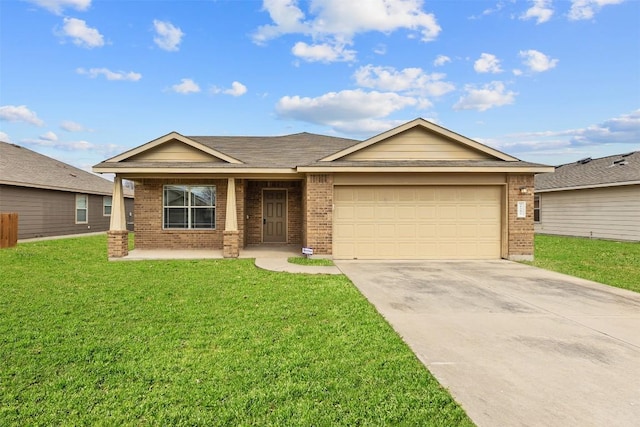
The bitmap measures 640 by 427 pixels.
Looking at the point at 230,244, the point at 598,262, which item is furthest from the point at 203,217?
the point at 598,262

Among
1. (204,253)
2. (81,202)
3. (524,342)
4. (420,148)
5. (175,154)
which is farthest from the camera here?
(81,202)

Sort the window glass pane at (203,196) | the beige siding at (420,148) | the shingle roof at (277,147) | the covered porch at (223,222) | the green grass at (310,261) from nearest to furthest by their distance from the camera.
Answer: the green grass at (310,261), the covered porch at (223,222), the beige siding at (420,148), the shingle roof at (277,147), the window glass pane at (203,196)

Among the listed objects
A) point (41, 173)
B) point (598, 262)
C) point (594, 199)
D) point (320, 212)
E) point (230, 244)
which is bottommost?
point (598, 262)

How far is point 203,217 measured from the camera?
12297 millimetres

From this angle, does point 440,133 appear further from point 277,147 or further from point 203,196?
point 203,196

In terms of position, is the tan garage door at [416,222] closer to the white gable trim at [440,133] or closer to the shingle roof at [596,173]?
the white gable trim at [440,133]

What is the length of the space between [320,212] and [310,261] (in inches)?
62.7

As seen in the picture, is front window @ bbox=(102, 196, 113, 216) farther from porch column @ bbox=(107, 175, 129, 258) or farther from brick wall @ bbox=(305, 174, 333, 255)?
brick wall @ bbox=(305, 174, 333, 255)

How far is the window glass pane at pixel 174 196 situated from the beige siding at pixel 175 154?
1.08 m

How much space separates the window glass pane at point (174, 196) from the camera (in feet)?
Result: 39.8

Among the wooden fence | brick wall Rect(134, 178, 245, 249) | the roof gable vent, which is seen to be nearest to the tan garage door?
brick wall Rect(134, 178, 245, 249)

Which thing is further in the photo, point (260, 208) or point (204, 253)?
point (260, 208)

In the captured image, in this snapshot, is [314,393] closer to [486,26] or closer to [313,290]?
[313,290]

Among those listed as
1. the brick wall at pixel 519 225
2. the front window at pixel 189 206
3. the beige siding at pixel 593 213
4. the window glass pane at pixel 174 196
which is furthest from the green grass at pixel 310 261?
the beige siding at pixel 593 213
